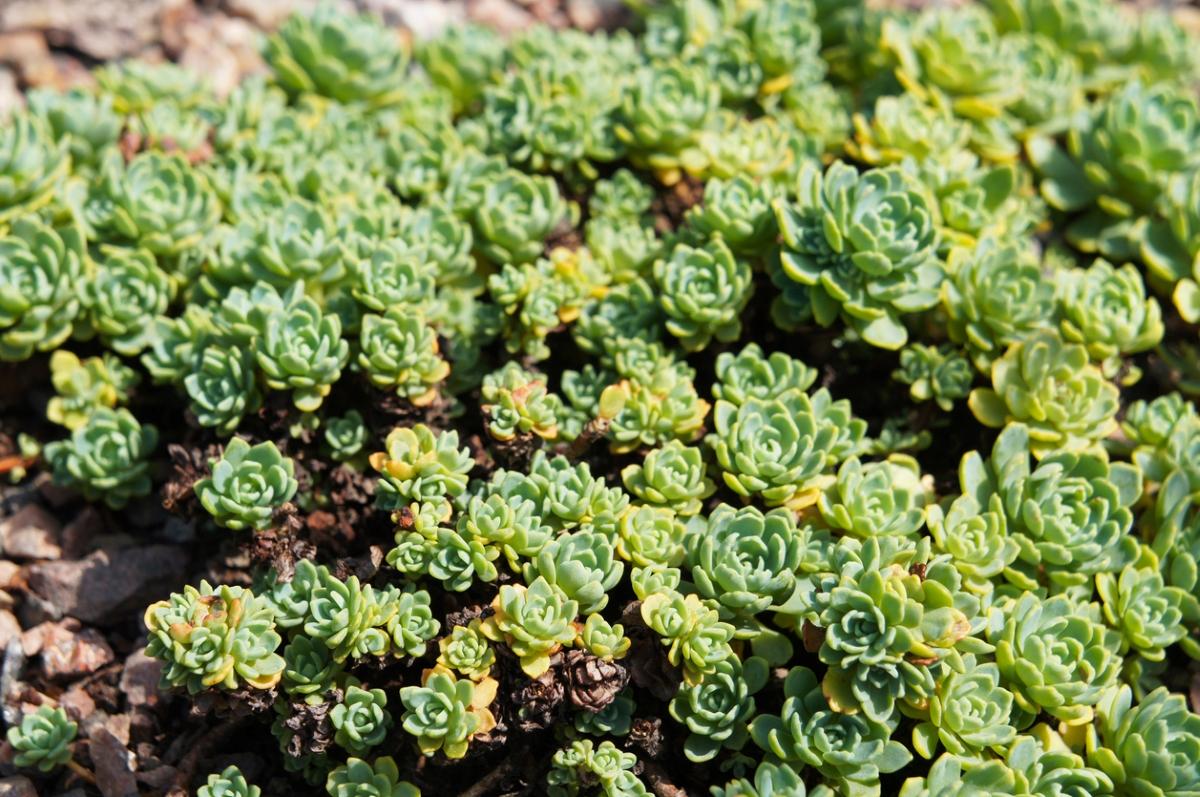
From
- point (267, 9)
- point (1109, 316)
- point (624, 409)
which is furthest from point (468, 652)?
point (267, 9)

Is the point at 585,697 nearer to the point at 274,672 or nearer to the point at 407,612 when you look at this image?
the point at 407,612

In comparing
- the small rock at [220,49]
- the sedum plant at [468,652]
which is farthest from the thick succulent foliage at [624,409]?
the small rock at [220,49]

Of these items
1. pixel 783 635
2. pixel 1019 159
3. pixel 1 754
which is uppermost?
pixel 1019 159

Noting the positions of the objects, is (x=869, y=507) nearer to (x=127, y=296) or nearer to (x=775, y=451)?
(x=775, y=451)

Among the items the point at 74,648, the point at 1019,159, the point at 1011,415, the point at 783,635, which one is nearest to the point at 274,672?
the point at 74,648

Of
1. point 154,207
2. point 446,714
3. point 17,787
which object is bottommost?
point 17,787

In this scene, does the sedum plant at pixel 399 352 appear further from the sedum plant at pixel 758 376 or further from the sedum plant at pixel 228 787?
the sedum plant at pixel 228 787
